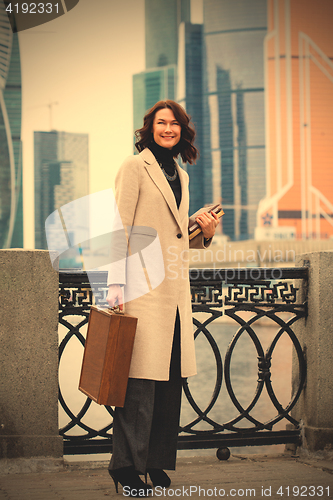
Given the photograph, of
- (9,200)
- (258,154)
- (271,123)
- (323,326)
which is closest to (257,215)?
(258,154)

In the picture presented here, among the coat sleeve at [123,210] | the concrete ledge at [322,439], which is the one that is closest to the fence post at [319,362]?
the concrete ledge at [322,439]

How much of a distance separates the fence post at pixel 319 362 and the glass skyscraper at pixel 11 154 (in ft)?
181

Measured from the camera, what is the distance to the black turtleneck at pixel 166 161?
2.22 metres

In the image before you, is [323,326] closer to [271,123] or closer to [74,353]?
[74,353]

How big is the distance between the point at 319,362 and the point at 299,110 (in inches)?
4000

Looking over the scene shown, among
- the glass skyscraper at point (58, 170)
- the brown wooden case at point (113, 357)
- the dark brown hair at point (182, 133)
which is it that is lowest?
the brown wooden case at point (113, 357)

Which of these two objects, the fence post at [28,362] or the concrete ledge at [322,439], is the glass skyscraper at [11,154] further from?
the concrete ledge at [322,439]

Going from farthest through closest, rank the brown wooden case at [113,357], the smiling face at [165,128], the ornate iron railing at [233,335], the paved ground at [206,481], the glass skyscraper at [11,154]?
the glass skyscraper at [11,154] < the ornate iron railing at [233,335] < the smiling face at [165,128] < the paved ground at [206,481] < the brown wooden case at [113,357]

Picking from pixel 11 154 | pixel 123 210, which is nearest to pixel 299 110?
pixel 11 154

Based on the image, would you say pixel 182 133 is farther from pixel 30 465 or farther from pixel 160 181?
pixel 30 465

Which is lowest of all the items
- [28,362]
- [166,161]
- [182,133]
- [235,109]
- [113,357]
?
[28,362]

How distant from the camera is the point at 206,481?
2.22 metres

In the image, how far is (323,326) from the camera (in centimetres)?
278

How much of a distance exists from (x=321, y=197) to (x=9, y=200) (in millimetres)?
57721
